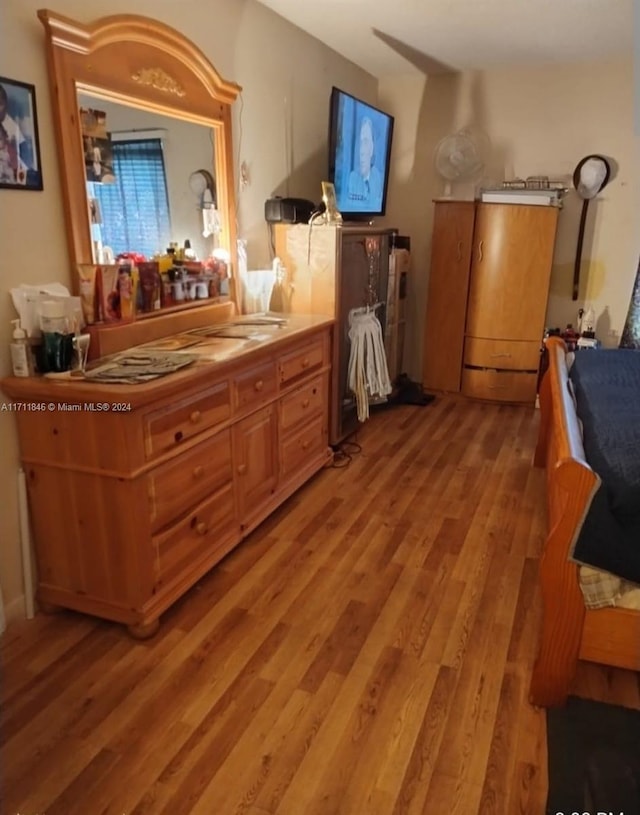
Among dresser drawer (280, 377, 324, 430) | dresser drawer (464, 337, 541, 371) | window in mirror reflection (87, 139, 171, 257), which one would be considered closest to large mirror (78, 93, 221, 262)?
window in mirror reflection (87, 139, 171, 257)

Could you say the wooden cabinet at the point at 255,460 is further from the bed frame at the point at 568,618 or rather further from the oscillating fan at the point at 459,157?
the oscillating fan at the point at 459,157

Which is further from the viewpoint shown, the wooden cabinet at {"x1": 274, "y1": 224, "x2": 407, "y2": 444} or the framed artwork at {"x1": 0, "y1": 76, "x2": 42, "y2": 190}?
the wooden cabinet at {"x1": 274, "y1": 224, "x2": 407, "y2": 444}

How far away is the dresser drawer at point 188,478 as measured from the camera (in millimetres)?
1921

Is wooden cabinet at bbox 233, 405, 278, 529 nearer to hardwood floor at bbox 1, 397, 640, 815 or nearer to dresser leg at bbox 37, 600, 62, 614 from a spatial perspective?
hardwood floor at bbox 1, 397, 640, 815

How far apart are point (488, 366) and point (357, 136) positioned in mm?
1899

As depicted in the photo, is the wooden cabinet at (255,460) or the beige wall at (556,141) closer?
the wooden cabinet at (255,460)

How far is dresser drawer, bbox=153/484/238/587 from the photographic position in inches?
78.5

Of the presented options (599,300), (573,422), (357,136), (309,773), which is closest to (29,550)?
(309,773)

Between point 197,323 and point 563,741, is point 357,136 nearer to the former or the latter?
point 197,323

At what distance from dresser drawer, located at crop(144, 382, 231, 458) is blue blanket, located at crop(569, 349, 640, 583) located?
4.11ft

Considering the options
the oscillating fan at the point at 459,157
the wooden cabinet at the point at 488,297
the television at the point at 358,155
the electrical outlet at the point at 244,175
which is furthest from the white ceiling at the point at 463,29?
the wooden cabinet at the point at 488,297

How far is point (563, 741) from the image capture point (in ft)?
5.17

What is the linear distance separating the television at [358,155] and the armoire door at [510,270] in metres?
0.75

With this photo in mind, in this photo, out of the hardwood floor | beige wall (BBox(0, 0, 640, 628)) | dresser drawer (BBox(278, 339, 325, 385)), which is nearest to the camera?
the hardwood floor
